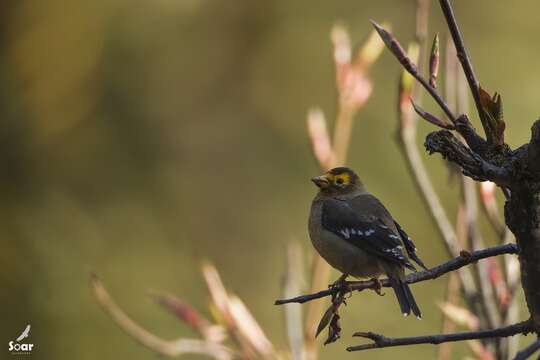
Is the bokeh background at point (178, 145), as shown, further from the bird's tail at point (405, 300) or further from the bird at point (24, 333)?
the bird's tail at point (405, 300)

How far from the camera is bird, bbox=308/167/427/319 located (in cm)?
395

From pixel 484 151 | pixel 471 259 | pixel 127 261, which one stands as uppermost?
pixel 127 261

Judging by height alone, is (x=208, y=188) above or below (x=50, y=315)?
above

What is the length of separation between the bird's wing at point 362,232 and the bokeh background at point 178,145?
Answer: 13.1 feet

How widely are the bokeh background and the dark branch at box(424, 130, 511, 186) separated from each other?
6389mm

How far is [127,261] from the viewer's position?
908cm

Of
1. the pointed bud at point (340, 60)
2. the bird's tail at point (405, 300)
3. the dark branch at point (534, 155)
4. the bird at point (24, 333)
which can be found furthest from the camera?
the bird at point (24, 333)

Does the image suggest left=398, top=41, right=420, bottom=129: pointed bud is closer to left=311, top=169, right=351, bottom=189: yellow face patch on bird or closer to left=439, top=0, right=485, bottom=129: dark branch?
left=439, top=0, right=485, bottom=129: dark branch

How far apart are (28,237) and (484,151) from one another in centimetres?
766

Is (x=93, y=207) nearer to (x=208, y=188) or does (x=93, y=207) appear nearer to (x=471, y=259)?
(x=208, y=188)

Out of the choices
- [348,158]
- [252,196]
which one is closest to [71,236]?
[252,196]

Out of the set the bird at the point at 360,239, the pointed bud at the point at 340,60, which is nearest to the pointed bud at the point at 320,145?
the pointed bud at the point at 340,60

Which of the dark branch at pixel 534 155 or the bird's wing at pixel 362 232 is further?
the bird's wing at pixel 362 232

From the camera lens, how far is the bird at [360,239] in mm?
3947
